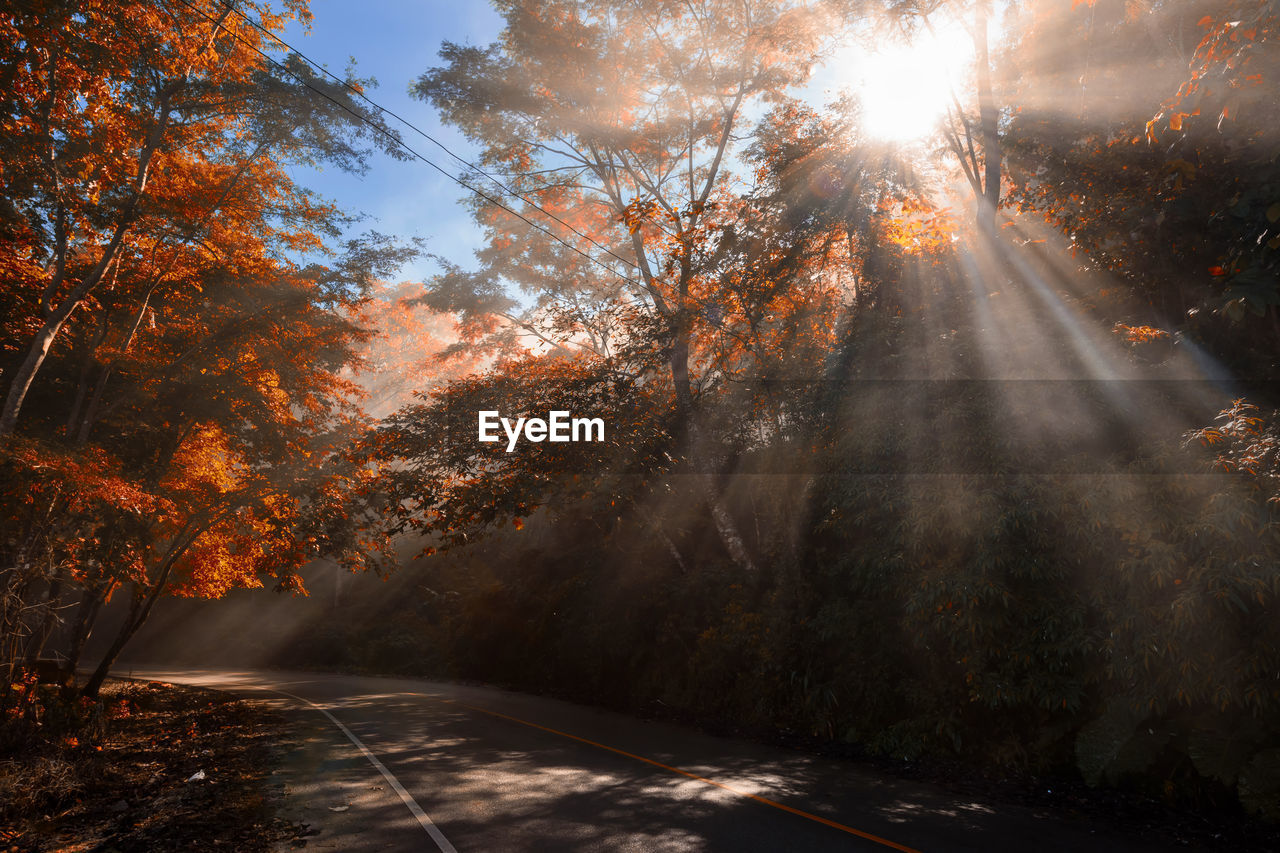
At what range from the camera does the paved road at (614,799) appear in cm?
611

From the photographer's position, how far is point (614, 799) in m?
7.35

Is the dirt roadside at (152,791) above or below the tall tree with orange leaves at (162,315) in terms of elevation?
below

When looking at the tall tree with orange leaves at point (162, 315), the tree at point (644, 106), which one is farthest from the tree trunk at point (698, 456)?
the tall tree with orange leaves at point (162, 315)

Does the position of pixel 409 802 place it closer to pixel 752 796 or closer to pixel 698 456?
pixel 752 796

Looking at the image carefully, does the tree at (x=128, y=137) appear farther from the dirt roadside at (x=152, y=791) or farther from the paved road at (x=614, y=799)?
the paved road at (x=614, y=799)

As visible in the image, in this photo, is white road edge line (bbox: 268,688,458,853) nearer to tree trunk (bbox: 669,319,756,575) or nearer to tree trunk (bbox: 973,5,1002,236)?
tree trunk (bbox: 669,319,756,575)

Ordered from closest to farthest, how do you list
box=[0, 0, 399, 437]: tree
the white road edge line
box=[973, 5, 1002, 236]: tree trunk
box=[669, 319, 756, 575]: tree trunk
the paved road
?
1. the white road edge line
2. the paved road
3. box=[0, 0, 399, 437]: tree
4. box=[973, 5, 1002, 236]: tree trunk
5. box=[669, 319, 756, 575]: tree trunk

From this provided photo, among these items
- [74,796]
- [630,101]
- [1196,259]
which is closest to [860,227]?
[1196,259]

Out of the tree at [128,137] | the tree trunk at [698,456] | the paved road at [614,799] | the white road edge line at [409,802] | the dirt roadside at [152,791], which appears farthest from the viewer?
the tree trunk at [698,456]

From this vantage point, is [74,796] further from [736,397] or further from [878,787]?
[736,397]

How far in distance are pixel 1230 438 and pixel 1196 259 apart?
12.5 feet

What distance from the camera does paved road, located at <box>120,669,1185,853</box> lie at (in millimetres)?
6109

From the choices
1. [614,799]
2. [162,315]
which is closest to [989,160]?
[614,799]

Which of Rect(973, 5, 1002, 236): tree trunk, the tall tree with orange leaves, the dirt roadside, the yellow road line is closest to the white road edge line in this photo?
the dirt roadside
